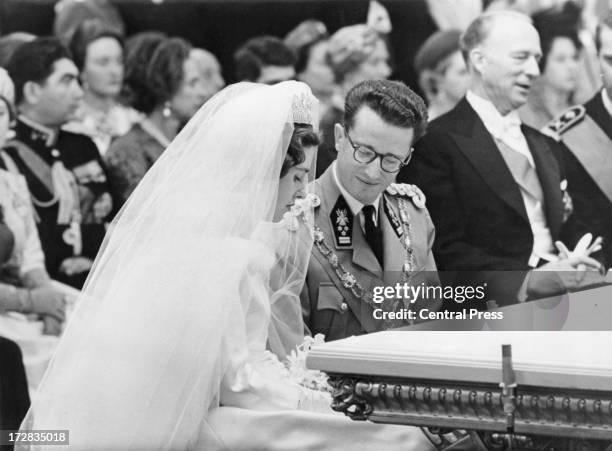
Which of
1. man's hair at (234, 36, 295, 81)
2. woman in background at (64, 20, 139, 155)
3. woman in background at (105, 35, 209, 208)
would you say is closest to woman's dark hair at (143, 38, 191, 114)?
woman in background at (105, 35, 209, 208)

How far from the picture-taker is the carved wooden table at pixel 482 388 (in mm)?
2182

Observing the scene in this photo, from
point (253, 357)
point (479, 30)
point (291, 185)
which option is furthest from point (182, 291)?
point (479, 30)

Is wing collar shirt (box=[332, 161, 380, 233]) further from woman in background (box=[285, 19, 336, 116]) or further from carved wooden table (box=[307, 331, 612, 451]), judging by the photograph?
carved wooden table (box=[307, 331, 612, 451])

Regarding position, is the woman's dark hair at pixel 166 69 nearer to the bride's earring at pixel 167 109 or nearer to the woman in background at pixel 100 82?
the bride's earring at pixel 167 109

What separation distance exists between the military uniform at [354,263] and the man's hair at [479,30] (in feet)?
2.09

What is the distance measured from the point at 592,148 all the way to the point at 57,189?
7.00 ft

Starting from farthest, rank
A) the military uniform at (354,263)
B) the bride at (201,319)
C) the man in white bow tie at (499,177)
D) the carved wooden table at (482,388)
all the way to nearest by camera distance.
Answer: the man in white bow tie at (499,177)
the military uniform at (354,263)
the bride at (201,319)
the carved wooden table at (482,388)

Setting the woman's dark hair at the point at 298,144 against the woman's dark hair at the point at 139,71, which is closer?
the woman's dark hair at the point at 298,144

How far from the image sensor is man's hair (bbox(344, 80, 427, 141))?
3812 mm

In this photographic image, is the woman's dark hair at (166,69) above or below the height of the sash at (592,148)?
below

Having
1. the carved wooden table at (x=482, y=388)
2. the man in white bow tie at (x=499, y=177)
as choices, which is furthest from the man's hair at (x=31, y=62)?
the carved wooden table at (x=482, y=388)

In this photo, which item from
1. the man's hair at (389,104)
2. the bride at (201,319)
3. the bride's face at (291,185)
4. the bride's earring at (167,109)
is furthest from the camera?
the bride's earring at (167,109)

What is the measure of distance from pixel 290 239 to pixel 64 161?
5.47ft

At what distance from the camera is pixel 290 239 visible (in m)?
3.32
